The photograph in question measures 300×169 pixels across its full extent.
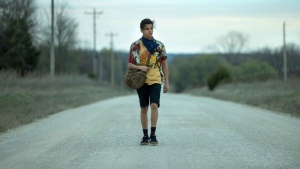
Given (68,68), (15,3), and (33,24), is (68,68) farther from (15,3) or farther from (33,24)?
(15,3)

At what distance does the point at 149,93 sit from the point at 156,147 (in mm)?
1034

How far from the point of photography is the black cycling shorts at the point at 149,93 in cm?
1055

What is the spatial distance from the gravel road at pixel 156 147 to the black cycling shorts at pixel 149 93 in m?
0.79

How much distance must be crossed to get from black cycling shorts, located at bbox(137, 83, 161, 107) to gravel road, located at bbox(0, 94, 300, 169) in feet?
2.60

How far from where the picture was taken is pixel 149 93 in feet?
35.1

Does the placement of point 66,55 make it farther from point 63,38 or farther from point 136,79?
point 136,79

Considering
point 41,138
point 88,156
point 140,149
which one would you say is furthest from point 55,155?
point 41,138

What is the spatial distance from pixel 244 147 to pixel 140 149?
1.78 metres

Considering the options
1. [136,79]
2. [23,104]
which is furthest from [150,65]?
[23,104]

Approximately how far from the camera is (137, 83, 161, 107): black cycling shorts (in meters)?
10.6

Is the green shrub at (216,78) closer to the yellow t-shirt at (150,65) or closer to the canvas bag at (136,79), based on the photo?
the yellow t-shirt at (150,65)

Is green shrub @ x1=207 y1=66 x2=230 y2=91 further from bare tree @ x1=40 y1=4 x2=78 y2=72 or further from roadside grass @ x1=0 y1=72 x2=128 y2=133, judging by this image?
roadside grass @ x1=0 y1=72 x2=128 y2=133

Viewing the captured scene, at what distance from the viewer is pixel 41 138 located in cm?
1205

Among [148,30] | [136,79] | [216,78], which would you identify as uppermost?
[148,30]
